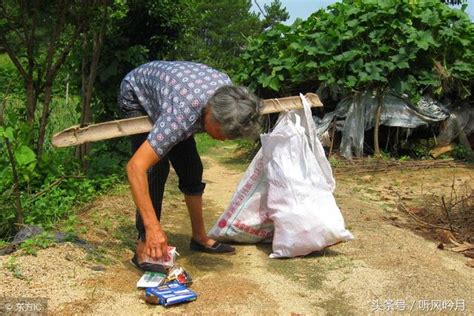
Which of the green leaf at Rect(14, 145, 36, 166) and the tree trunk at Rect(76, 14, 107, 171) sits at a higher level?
the tree trunk at Rect(76, 14, 107, 171)

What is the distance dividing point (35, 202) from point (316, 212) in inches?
80.1

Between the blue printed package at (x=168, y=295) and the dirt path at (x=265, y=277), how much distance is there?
0.03 meters

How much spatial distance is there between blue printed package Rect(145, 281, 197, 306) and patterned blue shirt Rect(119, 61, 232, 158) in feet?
2.06

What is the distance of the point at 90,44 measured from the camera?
16.6ft

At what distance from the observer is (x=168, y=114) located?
2.41 m

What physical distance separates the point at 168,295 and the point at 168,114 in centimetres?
82

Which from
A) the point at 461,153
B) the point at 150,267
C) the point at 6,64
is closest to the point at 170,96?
the point at 150,267

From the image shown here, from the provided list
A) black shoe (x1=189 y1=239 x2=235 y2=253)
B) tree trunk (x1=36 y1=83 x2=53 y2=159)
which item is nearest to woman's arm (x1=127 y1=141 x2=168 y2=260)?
black shoe (x1=189 y1=239 x2=235 y2=253)

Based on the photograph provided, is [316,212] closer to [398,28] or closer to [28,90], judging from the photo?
[28,90]

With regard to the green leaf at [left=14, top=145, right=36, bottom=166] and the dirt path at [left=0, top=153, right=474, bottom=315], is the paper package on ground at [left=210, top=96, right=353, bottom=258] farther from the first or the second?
the green leaf at [left=14, top=145, right=36, bottom=166]

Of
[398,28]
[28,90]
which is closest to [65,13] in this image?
[28,90]
